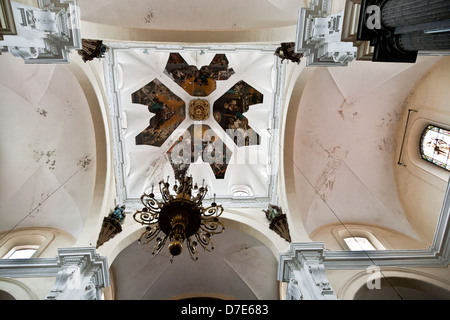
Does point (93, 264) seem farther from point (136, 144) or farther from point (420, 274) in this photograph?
point (420, 274)

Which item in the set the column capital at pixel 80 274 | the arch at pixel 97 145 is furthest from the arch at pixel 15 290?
the arch at pixel 97 145

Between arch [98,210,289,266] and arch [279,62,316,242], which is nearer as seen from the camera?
arch [98,210,289,266]

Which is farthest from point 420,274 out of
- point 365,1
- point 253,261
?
point 365,1

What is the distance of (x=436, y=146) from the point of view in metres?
8.79

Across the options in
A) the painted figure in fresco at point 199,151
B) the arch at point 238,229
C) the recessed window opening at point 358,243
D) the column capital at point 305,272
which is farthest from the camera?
the painted figure in fresco at point 199,151

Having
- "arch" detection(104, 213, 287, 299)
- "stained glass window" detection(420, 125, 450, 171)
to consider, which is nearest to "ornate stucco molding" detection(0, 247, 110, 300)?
"arch" detection(104, 213, 287, 299)

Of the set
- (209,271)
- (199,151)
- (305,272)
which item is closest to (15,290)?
(209,271)

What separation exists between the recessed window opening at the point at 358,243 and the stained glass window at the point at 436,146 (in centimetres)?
324

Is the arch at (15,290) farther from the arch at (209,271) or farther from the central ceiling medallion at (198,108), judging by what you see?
the central ceiling medallion at (198,108)

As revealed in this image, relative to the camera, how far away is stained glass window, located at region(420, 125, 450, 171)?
8.44 m

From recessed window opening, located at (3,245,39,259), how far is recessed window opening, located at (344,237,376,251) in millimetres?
9862

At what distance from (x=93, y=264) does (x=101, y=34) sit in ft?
18.6

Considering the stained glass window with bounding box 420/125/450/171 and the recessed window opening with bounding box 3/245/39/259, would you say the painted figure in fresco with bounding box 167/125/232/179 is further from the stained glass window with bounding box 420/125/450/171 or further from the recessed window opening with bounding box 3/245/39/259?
the stained glass window with bounding box 420/125/450/171

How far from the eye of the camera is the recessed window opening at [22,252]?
8.49 m
